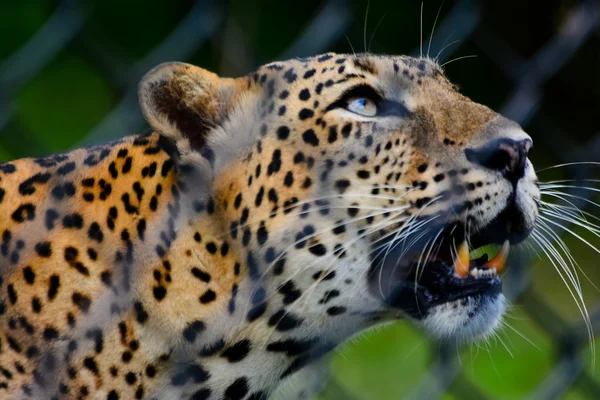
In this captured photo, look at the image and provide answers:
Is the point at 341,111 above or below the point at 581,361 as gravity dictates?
above

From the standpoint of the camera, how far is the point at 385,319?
8.56ft

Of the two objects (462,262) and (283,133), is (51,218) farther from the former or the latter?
(462,262)

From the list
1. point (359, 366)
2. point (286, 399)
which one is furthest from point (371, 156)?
point (359, 366)

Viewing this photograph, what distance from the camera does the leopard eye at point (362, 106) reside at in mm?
2551

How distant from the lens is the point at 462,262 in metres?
2.50

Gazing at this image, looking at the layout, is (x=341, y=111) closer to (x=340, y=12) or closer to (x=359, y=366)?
(x=340, y=12)

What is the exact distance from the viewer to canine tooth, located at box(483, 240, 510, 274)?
252 centimetres

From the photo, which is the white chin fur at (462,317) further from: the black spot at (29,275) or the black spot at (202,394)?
the black spot at (29,275)

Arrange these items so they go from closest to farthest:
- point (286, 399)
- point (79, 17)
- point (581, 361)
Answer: point (79, 17) → point (286, 399) → point (581, 361)

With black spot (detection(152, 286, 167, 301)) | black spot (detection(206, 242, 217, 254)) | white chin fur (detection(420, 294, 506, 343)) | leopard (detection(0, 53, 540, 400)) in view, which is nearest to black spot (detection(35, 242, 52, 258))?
leopard (detection(0, 53, 540, 400))

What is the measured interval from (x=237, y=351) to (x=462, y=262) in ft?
1.97

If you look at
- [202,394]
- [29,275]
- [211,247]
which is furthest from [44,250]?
[202,394]

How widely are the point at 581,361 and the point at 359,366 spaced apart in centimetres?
233

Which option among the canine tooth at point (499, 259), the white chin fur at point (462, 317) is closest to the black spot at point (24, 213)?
the white chin fur at point (462, 317)
